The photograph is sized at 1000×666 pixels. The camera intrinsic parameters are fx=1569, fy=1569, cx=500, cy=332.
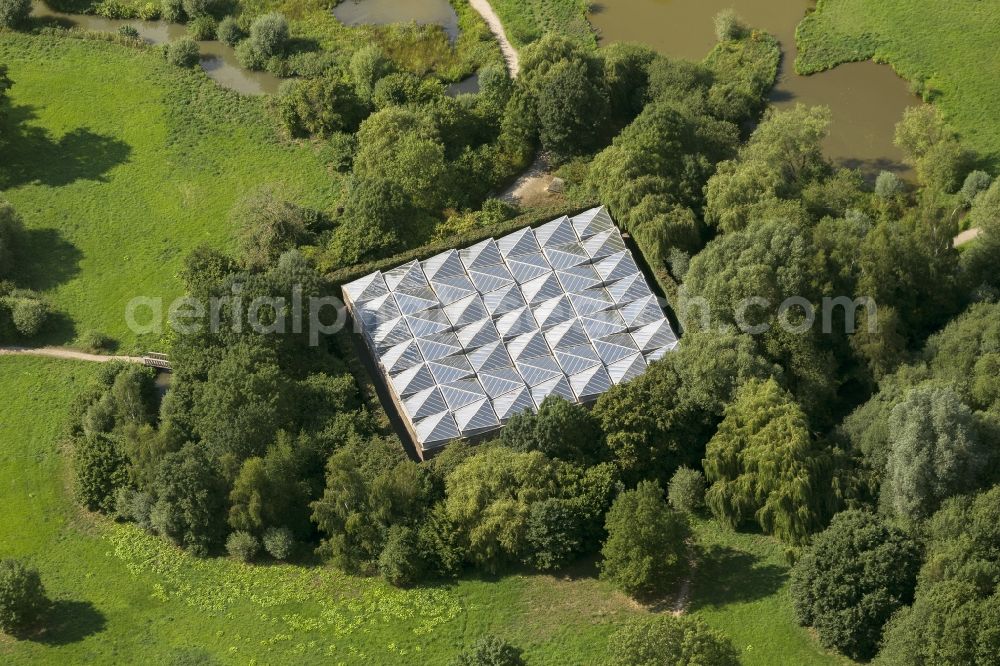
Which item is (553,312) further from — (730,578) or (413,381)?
(730,578)

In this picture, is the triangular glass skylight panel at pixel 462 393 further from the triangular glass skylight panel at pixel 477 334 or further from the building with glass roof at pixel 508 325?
the triangular glass skylight panel at pixel 477 334

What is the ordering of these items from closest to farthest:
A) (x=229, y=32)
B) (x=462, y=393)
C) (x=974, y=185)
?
(x=462, y=393) → (x=974, y=185) → (x=229, y=32)

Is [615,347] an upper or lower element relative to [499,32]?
lower

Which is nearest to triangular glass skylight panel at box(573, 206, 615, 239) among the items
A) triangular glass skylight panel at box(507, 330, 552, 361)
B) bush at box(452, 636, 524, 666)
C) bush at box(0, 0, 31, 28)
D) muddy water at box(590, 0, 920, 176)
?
triangular glass skylight panel at box(507, 330, 552, 361)

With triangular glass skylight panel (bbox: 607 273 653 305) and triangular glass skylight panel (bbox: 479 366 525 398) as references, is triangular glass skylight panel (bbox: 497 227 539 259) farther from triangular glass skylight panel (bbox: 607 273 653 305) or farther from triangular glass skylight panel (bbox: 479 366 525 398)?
triangular glass skylight panel (bbox: 479 366 525 398)

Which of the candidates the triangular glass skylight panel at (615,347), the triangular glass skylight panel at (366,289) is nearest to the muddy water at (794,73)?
the triangular glass skylight panel at (615,347)

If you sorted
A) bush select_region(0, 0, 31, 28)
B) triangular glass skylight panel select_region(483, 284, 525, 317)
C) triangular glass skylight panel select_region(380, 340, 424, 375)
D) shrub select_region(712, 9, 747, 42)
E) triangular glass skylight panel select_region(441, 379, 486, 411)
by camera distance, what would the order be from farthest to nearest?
bush select_region(0, 0, 31, 28) < shrub select_region(712, 9, 747, 42) < triangular glass skylight panel select_region(483, 284, 525, 317) < triangular glass skylight panel select_region(380, 340, 424, 375) < triangular glass skylight panel select_region(441, 379, 486, 411)

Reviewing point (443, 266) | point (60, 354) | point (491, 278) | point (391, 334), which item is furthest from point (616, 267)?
point (60, 354)
